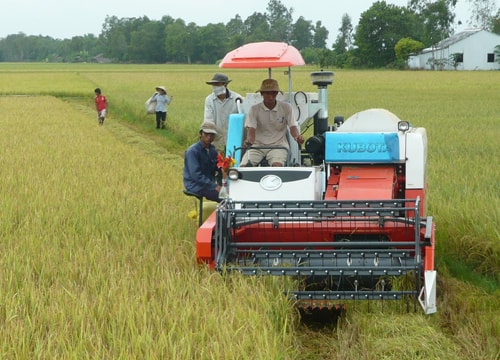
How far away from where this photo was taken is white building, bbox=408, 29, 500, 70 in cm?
7244

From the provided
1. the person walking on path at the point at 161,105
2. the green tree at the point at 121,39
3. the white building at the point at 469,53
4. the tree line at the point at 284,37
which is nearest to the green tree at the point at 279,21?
the tree line at the point at 284,37

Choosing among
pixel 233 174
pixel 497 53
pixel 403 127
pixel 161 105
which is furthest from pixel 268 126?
pixel 497 53

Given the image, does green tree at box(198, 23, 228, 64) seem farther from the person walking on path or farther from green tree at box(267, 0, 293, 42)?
the person walking on path

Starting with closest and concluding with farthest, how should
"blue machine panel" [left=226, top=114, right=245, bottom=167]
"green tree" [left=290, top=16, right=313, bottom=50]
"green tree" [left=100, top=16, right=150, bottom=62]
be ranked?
1. "blue machine panel" [left=226, top=114, right=245, bottom=167]
2. "green tree" [left=290, top=16, right=313, bottom=50]
3. "green tree" [left=100, top=16, right=150, bottom=62]

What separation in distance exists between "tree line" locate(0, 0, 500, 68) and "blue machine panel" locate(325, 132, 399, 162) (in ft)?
233

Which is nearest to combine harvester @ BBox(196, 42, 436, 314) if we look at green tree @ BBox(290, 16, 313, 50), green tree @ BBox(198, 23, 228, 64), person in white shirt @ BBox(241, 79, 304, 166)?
person in white shirt @ BBox(241, 79, 304, 166)

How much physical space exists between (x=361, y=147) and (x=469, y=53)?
69.9 metres

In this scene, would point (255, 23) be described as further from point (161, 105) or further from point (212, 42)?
point (161, 105)

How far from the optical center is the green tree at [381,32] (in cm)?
8088

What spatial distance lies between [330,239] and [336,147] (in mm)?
1028

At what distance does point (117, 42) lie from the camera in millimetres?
138250

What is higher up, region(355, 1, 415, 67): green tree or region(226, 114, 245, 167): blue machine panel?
region(355, 1, 415, 67): green tree

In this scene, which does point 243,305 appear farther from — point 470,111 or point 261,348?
point 470,111

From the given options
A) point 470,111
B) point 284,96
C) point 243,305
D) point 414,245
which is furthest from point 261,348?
point 470,111
